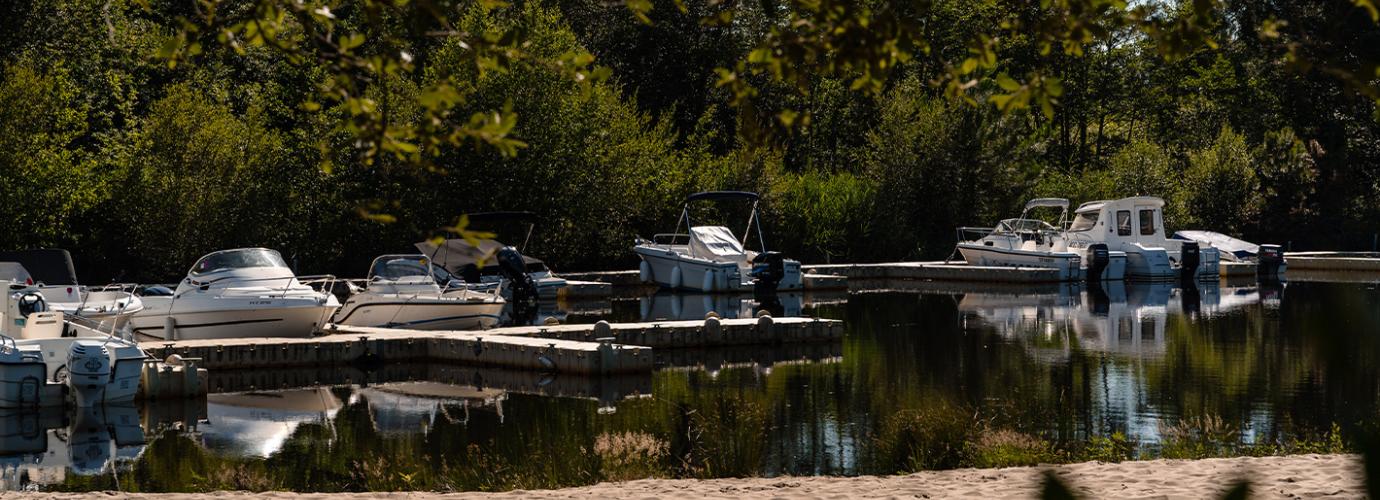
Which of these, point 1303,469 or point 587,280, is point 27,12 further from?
point 1303,469

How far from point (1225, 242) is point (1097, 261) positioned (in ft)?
28.0

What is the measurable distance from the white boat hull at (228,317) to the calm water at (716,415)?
68.7 inches

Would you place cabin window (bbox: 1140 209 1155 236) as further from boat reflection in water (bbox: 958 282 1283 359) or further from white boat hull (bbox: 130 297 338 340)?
white boat hull (bbox: 130 297 338 340)

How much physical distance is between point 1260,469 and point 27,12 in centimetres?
3902

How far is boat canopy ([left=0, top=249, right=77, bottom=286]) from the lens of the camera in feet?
78.6

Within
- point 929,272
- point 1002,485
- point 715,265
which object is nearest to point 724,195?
point 715,265

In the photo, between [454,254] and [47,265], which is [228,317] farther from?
[454,254]

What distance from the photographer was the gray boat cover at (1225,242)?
46500mm

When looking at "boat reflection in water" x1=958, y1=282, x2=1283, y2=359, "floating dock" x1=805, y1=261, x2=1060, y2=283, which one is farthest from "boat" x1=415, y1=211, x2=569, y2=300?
"floating dock" x1=805, y1=261, x2=1060, y2=283

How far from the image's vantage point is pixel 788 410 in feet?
57.7

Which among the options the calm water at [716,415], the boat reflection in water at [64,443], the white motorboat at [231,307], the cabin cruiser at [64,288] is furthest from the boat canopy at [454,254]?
the boat reflection in water at [64,443]

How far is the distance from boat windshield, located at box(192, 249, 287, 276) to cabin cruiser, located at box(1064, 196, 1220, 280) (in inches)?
1031

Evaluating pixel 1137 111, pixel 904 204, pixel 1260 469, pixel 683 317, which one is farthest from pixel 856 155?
pixel 1260 469

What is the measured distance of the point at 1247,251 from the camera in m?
46.6
